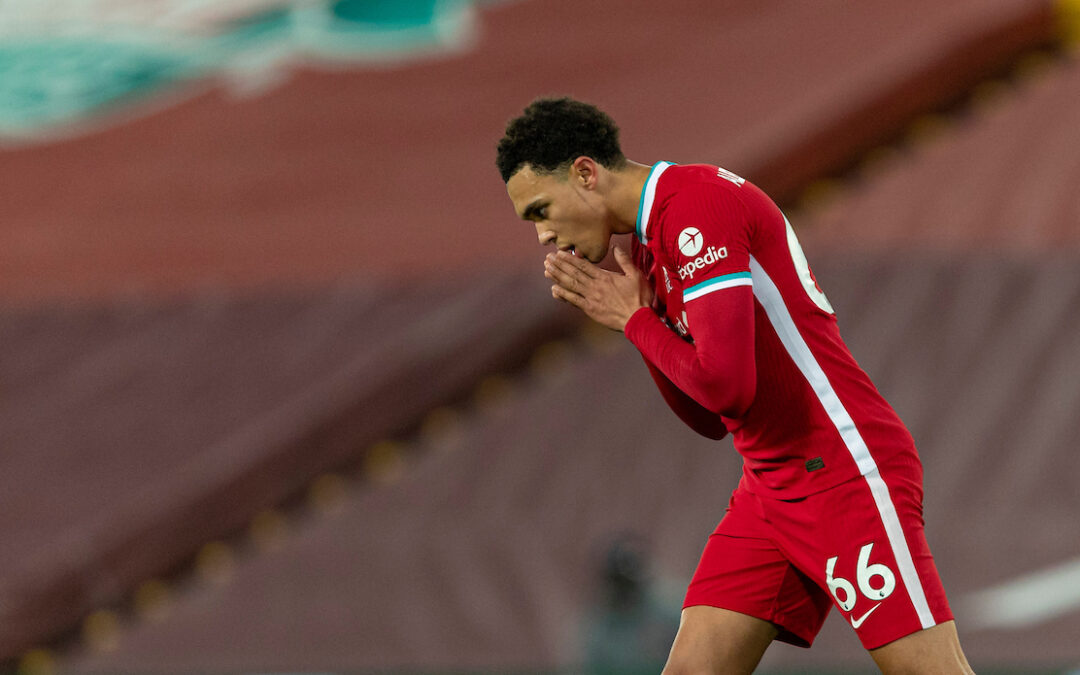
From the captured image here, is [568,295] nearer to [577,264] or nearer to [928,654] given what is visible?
[577,264]

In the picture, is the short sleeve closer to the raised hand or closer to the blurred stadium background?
the raised hand

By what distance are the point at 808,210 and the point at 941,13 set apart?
2.13 metres

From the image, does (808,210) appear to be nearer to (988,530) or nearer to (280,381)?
(988,530)

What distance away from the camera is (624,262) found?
3.55 m

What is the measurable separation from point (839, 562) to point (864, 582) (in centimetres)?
7

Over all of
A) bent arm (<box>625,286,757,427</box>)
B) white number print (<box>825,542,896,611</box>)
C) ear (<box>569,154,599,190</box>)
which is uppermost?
ear (<box>569,154,599,190</box>)

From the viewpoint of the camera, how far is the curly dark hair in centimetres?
337

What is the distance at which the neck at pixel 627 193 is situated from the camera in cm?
343

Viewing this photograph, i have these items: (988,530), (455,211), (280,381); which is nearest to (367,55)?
(455,211)

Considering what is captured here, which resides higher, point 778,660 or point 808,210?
point 808,210

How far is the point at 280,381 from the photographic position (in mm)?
9703

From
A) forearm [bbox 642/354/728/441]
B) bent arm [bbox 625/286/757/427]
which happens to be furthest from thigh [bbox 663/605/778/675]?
bent arm [bbox 625/286/757/427]

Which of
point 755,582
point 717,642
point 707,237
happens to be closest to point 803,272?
point 707,237

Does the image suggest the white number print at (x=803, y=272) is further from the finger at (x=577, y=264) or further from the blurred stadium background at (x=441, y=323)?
the blurred stadium background at (x=441, y=323)
